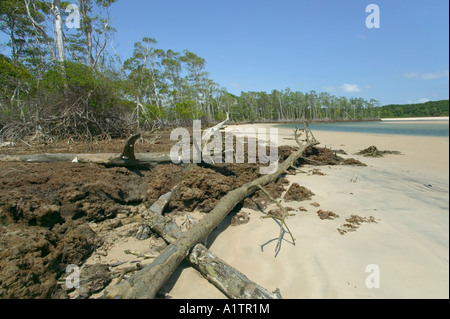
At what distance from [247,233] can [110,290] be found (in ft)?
6.87

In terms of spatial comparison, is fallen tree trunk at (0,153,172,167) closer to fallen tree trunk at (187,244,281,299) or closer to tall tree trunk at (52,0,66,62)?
fallen tree trunk at (187,244,281,299)

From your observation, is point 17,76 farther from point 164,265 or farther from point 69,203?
point 164,265

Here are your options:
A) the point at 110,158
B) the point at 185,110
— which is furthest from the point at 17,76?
the point at 185,110

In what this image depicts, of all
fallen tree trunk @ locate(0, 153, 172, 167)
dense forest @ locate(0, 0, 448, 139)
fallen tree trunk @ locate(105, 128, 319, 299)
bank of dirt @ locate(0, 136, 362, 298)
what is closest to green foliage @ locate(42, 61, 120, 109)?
dense forest @ locate(0, 0, 448, 139)

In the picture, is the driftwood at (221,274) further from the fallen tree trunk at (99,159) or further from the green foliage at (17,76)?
the green foliage at (17,76)

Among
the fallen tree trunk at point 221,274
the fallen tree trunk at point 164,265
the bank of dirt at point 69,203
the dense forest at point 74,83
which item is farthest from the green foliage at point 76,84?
the fallen tree trunk at point 164,265

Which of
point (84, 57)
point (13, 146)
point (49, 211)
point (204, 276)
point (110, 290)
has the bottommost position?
point (204, 276)

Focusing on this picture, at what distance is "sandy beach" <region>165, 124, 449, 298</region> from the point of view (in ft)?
3.57

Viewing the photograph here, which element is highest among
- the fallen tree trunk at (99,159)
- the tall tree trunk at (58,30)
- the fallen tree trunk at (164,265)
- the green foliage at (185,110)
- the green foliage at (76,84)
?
the tall tree trunk at (58,30)

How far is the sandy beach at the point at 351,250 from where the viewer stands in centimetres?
109

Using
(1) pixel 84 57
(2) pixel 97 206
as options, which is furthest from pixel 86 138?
(1) pixel 84 57

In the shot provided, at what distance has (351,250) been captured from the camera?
9.20 feet
